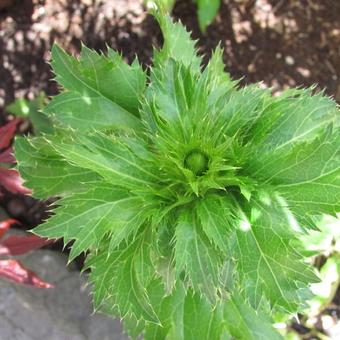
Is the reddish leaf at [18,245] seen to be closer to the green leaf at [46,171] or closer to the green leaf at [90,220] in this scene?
the green leaf at [46,171]

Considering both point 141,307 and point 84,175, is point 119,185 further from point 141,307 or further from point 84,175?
point 141,307

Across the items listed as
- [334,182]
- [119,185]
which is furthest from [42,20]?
[334,182]

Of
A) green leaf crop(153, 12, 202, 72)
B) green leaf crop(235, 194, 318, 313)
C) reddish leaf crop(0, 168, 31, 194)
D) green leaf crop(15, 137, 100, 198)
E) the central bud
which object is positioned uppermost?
green leaf crop(153, 12, 202, 72)

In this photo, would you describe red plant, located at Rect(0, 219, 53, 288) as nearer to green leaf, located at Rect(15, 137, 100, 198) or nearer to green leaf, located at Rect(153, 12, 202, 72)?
green leaf, located at Rect(15, 137, 100, 198)

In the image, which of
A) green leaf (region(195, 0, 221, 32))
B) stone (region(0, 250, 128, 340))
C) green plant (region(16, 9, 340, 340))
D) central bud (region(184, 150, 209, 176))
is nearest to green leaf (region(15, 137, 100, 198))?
green plant (region(16, 9, 340, 340))

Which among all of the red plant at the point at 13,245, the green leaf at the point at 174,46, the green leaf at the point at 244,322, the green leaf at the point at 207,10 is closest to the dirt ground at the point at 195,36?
the green leaf at the point at 207,10

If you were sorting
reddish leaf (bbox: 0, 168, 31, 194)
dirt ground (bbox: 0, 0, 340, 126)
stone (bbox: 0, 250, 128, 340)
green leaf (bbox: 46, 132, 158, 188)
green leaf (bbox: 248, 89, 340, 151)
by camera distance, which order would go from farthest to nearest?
1. dirt ground (bbox: 0, 0, 340, 126)
2. stone (bbox: 0, 250, 128, 340)
3. reddish leaf (bbox: 0, 168, 31, 194)
4. green leaf (bbox: 248, 89, 340, 151)
5. green leaf (bbox: 46, 132, 158, 188)

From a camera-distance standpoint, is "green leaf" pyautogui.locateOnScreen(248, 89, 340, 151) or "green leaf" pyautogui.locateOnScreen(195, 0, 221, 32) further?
"green leaf" pyautogui.locateOnScreen(195, 0, 221, 32)

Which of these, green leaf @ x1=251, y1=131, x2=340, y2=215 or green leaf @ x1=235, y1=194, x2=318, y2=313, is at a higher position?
green leaf @ x1=251, y1=131, x2=340, y2=215

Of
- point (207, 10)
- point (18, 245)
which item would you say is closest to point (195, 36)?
point (207, 10)
